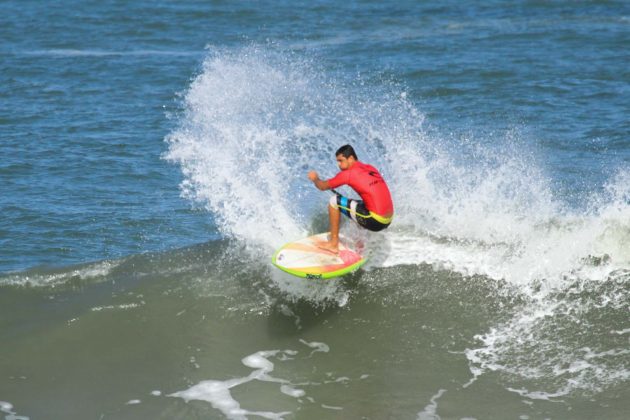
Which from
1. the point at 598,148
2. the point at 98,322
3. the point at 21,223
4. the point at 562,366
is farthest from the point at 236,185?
the point at 598,148

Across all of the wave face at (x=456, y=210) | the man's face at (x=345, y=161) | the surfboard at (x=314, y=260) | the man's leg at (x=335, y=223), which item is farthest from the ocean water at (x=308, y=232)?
the man's face at (x=345, y=161)

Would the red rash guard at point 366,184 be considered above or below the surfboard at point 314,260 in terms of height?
above

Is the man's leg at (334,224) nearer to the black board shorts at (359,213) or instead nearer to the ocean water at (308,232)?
the black board shorts at (359,213)

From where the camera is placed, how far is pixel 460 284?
457 inches

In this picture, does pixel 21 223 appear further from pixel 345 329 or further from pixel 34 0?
pixel 34 0

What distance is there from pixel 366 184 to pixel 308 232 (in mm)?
1923

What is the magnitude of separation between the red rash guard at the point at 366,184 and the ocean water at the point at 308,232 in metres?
0.90

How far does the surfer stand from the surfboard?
0.18 m

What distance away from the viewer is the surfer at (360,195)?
11.0m

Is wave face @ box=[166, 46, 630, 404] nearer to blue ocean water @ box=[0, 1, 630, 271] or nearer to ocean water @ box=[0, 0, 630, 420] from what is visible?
ocean water @ box=[0, 0, 630, 420]

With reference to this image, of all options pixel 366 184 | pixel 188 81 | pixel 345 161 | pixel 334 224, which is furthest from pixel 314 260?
pixel 188 81

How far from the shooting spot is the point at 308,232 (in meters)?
12.7

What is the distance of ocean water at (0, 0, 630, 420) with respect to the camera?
9.90 meters

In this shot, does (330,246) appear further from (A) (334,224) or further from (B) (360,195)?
(B) (360,195)
